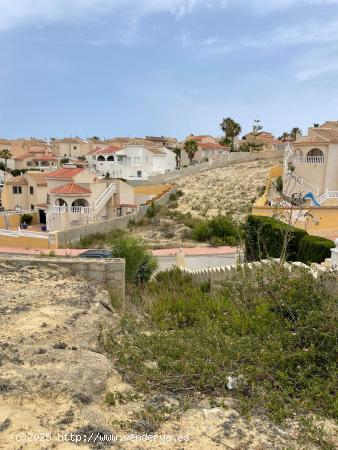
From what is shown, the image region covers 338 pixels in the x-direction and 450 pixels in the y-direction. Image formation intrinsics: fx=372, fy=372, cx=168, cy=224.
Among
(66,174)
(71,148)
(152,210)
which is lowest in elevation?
(152,210)

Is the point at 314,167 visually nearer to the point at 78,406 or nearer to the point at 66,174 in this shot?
the point at 66,174

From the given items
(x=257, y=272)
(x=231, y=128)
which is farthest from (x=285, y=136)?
(x=257, y=272)

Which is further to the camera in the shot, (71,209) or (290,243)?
(71,209)

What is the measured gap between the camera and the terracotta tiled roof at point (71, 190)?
2947 cm

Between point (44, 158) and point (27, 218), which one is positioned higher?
point (44, 158)

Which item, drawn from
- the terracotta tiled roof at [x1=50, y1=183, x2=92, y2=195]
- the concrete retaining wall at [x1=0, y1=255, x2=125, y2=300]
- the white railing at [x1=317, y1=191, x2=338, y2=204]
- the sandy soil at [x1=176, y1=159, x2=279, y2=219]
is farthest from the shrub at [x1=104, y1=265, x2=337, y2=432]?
the terracotta tiled roof at [x1=50, y1=183, x2=92, y2=195]

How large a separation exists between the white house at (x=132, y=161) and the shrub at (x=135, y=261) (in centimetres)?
3481

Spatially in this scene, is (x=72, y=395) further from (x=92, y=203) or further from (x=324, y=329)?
(x=92, y=203)

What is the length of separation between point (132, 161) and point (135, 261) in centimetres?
3836

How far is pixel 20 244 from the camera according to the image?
23.3 meters

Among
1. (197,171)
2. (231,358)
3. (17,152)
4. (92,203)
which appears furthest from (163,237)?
(17,152)

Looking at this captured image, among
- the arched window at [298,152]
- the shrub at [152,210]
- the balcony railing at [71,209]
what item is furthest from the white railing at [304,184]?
the balcony railing at [71,209]

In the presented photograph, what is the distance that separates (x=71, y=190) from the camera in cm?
2959

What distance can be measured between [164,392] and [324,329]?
7.49 ft
